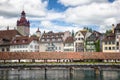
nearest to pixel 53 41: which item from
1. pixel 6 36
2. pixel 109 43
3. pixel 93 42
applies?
pixel 93 42

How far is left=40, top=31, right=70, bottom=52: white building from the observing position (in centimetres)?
11494

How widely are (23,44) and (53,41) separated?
11107mm

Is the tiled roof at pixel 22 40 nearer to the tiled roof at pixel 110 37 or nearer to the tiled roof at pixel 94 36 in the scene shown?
the tiled roof at pixel 94 36

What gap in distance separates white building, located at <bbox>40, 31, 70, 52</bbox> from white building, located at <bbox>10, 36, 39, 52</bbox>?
3407 millimetres

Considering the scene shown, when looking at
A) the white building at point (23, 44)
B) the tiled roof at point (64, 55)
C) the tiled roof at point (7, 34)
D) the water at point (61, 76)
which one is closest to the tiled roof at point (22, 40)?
the white building at point (23, 44)

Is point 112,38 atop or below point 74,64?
atop

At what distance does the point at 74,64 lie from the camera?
221ft

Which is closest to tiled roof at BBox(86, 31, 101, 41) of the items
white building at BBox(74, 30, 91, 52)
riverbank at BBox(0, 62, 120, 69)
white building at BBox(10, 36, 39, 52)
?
white building at BBox(74, 30, 91, 52)

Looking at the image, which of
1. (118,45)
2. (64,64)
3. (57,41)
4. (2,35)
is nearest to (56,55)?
(64,64)

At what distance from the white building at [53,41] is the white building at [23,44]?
11.2ft

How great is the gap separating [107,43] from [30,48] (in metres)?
29.3

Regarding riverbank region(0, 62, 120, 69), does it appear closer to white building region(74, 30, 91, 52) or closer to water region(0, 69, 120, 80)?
water region(0, 69, 120, 80)

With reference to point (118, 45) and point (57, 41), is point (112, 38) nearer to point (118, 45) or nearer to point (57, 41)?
point (118, 45)

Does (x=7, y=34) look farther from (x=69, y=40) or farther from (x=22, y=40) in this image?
(x=69, y=40)
